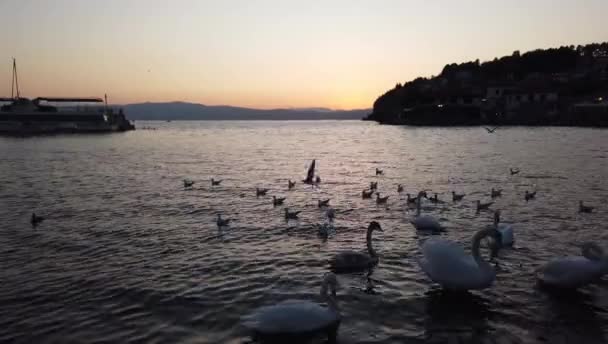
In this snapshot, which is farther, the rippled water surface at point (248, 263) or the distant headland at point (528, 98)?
the distant headland at point (528, 98)

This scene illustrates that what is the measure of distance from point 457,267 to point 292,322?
12.3 feet

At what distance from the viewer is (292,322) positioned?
793 centimetres

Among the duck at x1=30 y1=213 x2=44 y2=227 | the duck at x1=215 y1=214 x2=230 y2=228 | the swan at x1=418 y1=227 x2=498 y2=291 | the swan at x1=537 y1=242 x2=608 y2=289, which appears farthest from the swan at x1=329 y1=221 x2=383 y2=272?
the duck at x1=30 y1=213 x2=44 y2=227

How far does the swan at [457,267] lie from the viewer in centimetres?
941

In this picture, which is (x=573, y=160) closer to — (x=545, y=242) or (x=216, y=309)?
(x=545, y=242)

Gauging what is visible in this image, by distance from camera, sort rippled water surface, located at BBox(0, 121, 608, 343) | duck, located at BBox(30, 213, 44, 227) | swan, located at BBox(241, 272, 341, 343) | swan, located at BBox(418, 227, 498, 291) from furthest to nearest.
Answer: duck, located at BBox(30, 213, 44, 227)
swan, located at BBox(418, 227, 498, 291)
rippled water surface, located at BBox(0, 121, 608, 343)
swan, located at BBox(241, 272, 341, 343)

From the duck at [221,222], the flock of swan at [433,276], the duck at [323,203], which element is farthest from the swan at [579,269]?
the duck at [323,203]

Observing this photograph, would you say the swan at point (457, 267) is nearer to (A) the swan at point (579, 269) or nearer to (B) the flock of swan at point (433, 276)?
(B) the flock of swan at point (433, 276)

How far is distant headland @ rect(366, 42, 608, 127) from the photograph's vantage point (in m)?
117

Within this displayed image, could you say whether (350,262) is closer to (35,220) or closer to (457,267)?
(457,267)

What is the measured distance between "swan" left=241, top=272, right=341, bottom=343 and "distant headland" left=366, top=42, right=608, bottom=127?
4120 inches

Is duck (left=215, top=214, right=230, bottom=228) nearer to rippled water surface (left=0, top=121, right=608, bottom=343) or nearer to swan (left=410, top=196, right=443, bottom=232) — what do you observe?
rippled water surface (left=0, top=121, right=608, bottom=343)

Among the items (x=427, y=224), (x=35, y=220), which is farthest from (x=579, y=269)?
(x=35, y=220)

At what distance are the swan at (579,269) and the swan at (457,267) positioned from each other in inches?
54.1
